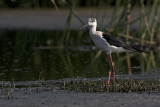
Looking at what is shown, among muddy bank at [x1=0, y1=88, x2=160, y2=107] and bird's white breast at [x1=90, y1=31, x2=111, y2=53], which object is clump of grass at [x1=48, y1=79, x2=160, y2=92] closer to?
muddy bank at [x1=0, y1=88, x2=160, y2=107]

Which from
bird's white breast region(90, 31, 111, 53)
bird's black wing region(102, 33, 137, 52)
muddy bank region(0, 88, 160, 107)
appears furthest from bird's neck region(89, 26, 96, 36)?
muddy bank region(0, 88, 160, 107)

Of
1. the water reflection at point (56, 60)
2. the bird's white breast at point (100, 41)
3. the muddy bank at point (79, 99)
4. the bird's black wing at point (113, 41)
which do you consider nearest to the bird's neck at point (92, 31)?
the bird's white breast at point (100, 41)

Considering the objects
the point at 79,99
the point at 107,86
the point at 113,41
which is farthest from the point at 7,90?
the point at 113,41

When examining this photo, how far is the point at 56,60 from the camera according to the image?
37.8ft

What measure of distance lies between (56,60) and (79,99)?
494 cm

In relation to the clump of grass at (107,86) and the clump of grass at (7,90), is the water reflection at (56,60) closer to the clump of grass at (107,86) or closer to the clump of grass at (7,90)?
the clump of grass at (7,90)

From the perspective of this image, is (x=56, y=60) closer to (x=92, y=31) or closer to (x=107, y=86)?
(x=92, y=31)

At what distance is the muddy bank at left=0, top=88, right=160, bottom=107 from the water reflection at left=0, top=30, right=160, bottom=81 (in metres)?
1.21

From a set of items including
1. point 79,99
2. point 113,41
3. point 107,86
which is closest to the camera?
point 79,99

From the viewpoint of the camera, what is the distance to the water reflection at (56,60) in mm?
9375

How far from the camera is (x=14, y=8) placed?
25125mm

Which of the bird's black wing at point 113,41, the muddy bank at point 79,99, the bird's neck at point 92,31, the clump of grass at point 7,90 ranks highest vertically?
the bird's neck at point 92,31

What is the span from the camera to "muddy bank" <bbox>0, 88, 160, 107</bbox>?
6.29 m

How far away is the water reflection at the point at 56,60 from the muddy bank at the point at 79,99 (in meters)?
1.21
